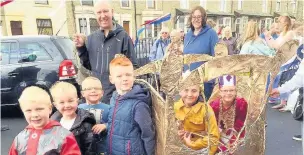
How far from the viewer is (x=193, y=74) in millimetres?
1517

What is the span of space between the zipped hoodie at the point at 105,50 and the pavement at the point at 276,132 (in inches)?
65.8

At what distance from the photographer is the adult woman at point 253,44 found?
14.9ft

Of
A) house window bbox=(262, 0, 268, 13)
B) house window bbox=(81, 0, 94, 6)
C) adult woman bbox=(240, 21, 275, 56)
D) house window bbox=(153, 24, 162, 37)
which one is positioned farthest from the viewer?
house window bbox=(262, 0, 268, 13)

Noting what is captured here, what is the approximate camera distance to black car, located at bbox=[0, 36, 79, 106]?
180 inches

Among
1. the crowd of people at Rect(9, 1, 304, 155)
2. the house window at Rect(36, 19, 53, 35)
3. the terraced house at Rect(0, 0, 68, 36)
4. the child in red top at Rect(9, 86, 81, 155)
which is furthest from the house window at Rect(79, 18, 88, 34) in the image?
the child in red top at Rect(9, 86, 81, 155)

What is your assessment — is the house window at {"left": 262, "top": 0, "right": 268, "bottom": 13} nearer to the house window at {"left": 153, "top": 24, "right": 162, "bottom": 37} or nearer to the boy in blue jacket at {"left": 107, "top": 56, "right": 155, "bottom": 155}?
the house window at {"left": 153, "top": 24, "right": 162, "bottom": 37}

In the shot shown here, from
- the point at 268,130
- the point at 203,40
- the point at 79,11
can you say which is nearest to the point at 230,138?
the point at 203,40

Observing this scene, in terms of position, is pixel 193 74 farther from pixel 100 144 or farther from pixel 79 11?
pixel 79 11

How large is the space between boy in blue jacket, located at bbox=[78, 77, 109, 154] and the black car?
245 centimetres

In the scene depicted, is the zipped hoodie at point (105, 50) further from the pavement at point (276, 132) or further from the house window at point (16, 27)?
the house window at point (16, 27)

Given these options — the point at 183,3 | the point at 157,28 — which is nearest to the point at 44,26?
the point at 157,28

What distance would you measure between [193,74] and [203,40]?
168 cm

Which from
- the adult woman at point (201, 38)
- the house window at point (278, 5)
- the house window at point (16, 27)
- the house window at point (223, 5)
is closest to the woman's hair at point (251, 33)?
the adult woman at point (201, 38)

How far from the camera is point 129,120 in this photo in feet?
5.95
